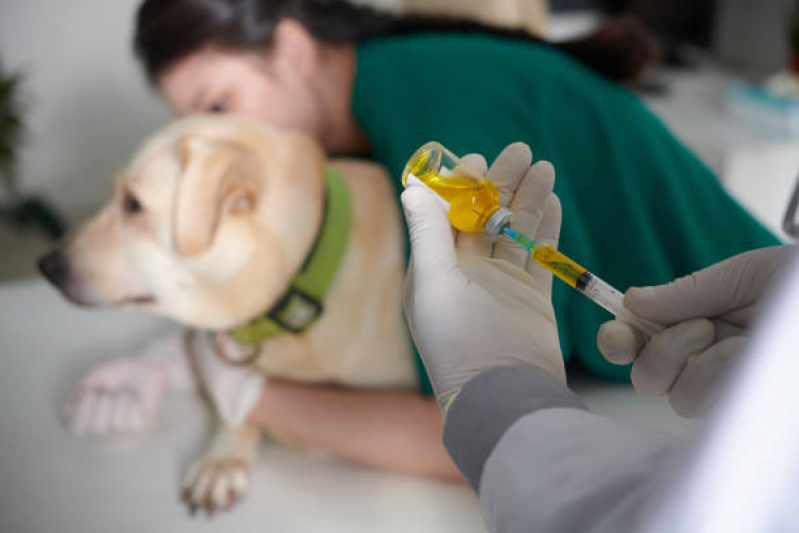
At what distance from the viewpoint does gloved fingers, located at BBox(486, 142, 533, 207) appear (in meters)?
0.36

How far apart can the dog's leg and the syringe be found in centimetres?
A: 44

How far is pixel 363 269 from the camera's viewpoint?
0.67 metres

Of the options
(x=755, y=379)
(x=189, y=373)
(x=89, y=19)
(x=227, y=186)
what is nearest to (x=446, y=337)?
(x=755, y=379)

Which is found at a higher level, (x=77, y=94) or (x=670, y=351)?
(x=670, y=351)

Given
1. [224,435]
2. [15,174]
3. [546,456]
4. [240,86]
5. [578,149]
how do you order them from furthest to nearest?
1. [15,174]
2. [240,86]
3. [224,435]
4. [578,149]
5. [546,456]

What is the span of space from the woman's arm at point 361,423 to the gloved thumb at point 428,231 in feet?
1.04

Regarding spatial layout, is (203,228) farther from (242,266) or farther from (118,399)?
(118,399)

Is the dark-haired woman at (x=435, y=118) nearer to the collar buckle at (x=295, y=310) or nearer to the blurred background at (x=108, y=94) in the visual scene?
the collar buckle at (x=295, y=310)

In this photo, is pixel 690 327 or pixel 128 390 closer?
pixel 690 327

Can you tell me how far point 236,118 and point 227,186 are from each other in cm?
12

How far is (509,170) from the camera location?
0.36 meters

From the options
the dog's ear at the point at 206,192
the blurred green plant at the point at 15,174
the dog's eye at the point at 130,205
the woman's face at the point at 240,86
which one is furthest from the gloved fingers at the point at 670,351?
the blurred green plant at the point at 15,174

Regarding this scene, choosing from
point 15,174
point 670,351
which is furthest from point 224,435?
point 15,174

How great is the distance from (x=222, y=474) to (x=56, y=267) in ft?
0.98
